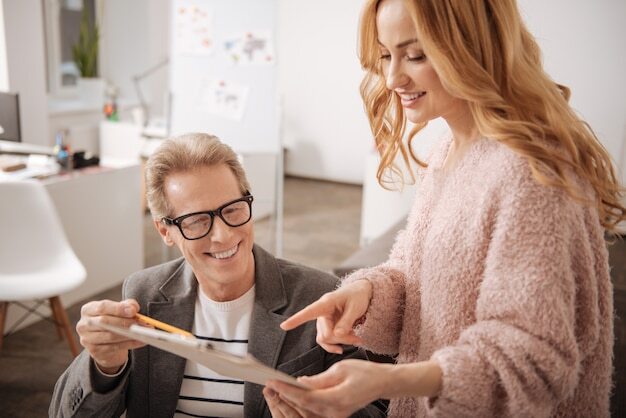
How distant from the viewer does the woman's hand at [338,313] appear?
962 mm

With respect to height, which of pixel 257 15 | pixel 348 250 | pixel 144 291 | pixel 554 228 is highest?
pixel 257 15

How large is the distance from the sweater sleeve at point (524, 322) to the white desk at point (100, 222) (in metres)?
3.02

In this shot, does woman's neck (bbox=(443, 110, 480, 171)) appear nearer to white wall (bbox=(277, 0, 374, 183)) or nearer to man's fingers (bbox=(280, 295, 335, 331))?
man's fingers (bbox=(280, 295, 335, 331))

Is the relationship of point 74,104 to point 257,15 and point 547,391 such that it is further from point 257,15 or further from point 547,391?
point 547,391

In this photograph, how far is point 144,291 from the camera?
4.68ft

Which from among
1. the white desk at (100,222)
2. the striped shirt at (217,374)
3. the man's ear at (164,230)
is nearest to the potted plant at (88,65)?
the white desk at (100,222)

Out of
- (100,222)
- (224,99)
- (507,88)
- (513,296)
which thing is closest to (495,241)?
(513,296)

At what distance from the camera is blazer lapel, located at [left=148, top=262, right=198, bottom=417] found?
4.42 ft

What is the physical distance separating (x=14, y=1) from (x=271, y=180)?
250cm

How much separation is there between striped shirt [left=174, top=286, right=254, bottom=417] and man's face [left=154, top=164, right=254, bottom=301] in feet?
0.25

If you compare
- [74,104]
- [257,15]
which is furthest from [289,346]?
[74,104]

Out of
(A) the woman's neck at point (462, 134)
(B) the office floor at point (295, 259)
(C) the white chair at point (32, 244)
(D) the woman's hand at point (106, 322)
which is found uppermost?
(A) the woman's neck at point (462, 134)

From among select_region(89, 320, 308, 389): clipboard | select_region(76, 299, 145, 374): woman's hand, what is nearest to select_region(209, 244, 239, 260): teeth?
select_region(76, 299, 145, 374): woman's hand

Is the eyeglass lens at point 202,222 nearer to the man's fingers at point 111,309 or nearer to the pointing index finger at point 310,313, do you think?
the man's fingers at point 111,309
